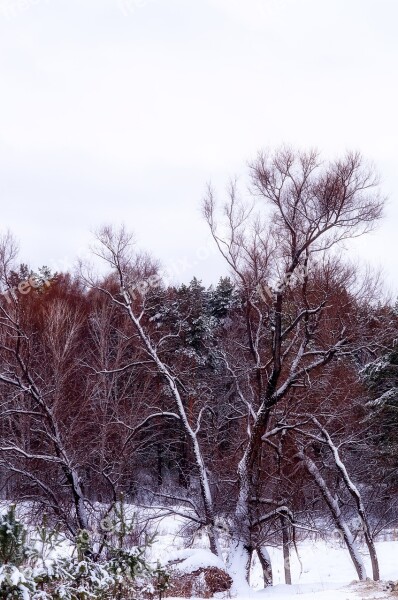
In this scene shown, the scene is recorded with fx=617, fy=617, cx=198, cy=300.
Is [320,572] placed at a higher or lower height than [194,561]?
lower

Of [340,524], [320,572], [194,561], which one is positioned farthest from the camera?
[320,572]

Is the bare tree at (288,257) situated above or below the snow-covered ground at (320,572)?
above

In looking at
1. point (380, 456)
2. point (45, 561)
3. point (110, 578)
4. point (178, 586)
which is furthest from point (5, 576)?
point (380, 456)

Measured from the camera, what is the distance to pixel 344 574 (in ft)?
57.2

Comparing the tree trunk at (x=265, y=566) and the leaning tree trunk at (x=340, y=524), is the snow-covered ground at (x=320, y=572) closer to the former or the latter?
the leaning tree trunk at (x=340, y=524)

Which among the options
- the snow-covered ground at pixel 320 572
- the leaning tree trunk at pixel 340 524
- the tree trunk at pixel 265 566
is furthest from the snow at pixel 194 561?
the leaning tree trunk at pixel 340 524

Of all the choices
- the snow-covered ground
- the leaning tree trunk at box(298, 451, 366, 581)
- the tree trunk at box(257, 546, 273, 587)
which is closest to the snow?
the snow-covered ground

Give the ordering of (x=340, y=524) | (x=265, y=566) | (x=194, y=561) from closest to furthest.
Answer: (x=194, y=561) → (x=340, y=524) → (x=265, y=566)

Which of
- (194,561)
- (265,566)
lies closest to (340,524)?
(265,566)

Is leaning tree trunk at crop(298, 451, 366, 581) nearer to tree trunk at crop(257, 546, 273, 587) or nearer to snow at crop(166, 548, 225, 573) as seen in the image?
tree trunk at crop(257, 546, 273, 587)

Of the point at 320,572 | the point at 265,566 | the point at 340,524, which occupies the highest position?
the point at 340,524

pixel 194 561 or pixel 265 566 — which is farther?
pixel 265 566

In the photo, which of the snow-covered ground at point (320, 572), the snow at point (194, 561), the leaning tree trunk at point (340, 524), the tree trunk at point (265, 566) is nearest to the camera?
the snow-covered ground at point (320, 572)

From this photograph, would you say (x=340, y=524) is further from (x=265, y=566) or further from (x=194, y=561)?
(x=194, y=561)
